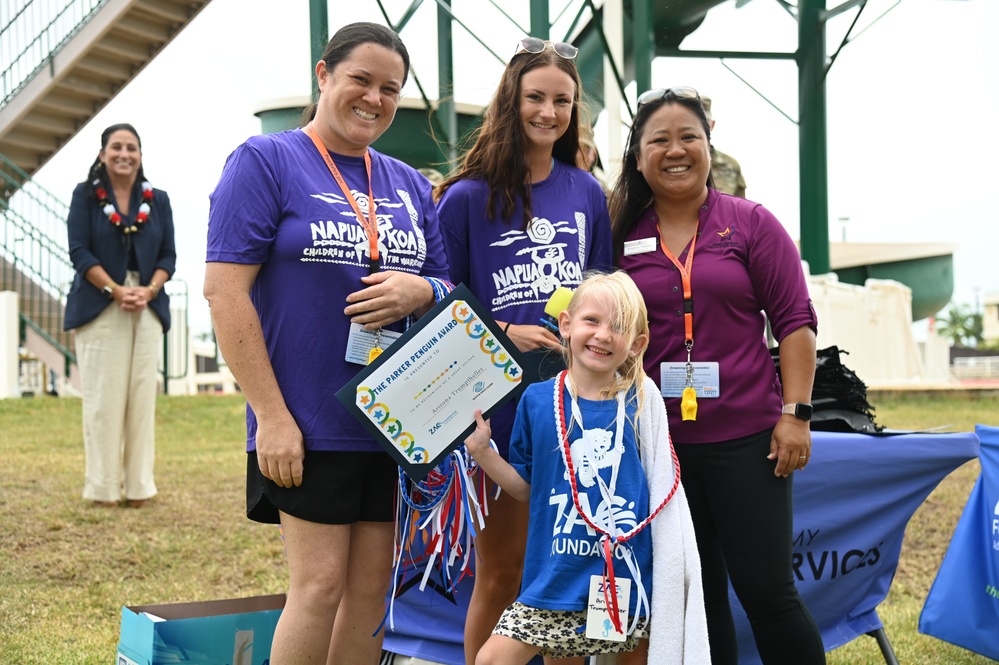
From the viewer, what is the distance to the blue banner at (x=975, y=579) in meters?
3.35

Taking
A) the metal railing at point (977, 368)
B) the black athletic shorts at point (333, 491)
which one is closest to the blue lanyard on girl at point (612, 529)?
the black athletic shorts at point (333, 491)

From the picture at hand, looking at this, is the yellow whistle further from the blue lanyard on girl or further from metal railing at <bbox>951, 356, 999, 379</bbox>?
metal railing at <bbox>951, 356, 999, 379</bbox>

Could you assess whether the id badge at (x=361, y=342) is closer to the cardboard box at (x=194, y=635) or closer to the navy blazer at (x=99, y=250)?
the cardboard box at (x=194, y=635)

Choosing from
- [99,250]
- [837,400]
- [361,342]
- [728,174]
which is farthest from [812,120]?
[361,342]

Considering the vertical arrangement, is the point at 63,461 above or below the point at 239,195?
below

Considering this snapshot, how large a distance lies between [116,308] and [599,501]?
4342 mm

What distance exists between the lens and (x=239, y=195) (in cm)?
212

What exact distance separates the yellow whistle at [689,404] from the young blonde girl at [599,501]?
0.12 metres

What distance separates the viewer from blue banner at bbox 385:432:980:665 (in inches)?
123

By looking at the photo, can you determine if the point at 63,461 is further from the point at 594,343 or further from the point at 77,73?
the point at 77,73

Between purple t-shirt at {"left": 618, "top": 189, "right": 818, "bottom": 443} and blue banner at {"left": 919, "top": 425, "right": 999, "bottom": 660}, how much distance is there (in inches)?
55.0

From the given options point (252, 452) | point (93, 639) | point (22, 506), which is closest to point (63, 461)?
point (22, 506)

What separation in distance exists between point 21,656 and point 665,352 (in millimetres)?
2486

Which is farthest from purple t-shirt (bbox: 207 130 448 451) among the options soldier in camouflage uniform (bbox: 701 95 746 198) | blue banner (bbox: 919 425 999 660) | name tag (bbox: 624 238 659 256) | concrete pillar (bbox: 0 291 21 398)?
concrete pillar (bbox: 0 291 21 398)
